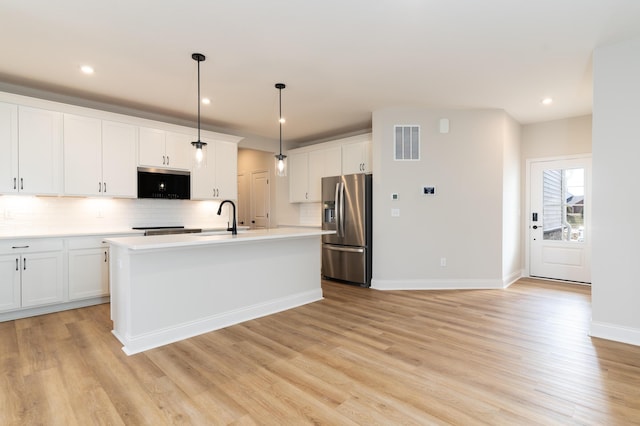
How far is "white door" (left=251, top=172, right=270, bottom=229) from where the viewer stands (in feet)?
23.0

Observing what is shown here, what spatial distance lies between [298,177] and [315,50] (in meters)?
3.60

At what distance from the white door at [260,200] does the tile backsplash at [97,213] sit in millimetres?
1280

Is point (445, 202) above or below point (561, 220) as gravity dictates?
above

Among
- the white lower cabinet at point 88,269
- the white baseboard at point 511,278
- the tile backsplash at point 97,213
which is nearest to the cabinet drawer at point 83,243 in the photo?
the white lower cabinet at point 88,269

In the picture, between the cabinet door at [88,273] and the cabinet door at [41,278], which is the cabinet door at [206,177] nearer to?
the cabinet door at [88,273]

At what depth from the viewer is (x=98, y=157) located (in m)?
4.30

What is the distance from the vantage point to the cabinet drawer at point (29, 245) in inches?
138

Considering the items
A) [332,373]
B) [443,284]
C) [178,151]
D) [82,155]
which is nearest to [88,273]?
[82,155]

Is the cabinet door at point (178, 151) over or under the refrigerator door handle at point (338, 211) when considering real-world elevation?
over

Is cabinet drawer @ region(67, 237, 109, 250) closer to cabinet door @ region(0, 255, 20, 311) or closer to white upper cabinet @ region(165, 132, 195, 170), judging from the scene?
cabinet door @ region(0, 255, 20, 311)

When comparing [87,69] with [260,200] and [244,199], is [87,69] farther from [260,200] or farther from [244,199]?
[244,199]

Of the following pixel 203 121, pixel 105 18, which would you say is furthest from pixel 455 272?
pixel 105 18

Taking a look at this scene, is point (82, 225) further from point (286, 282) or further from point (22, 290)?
point (286, 282)

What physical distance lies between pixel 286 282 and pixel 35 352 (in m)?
2.33
